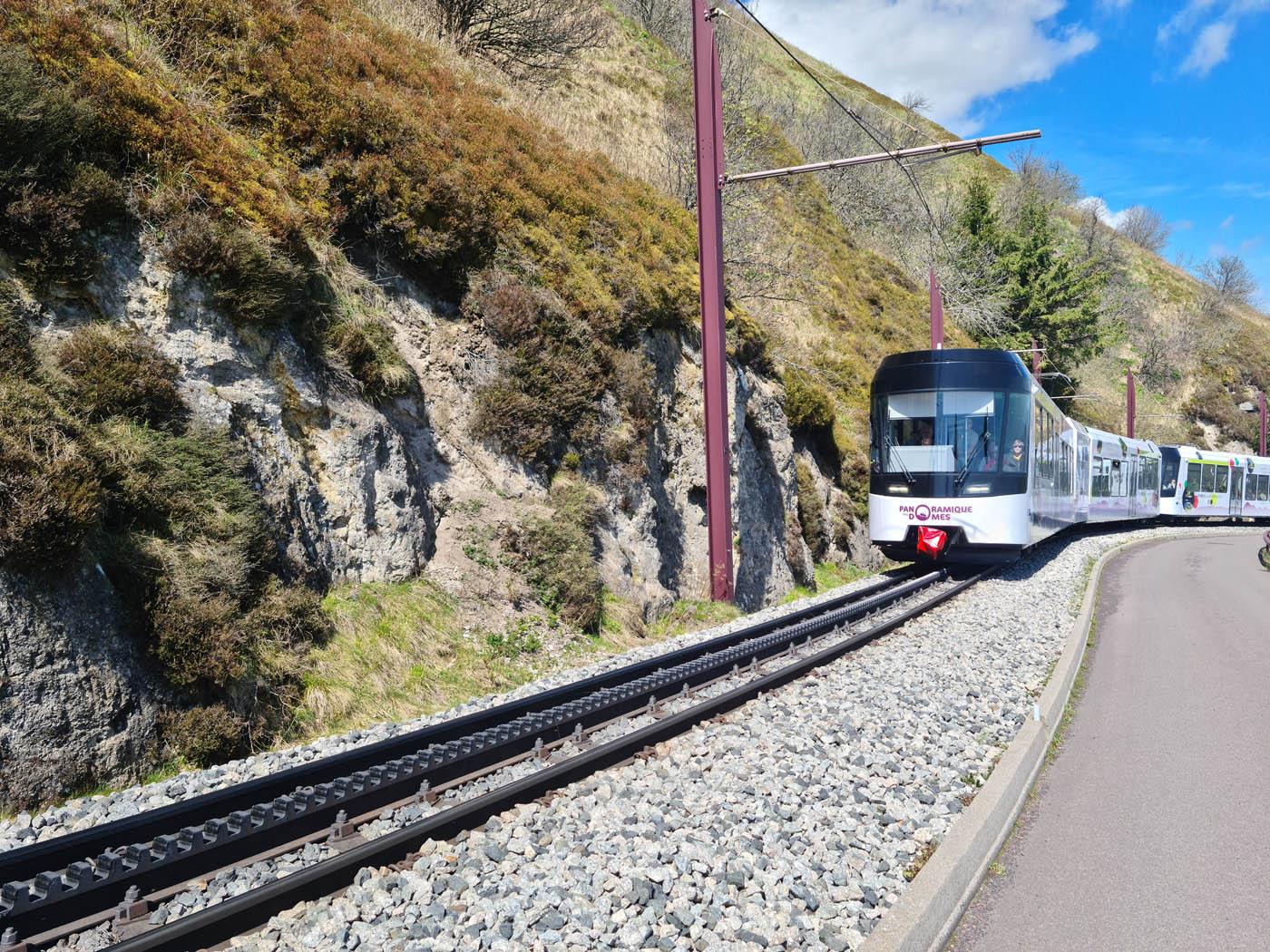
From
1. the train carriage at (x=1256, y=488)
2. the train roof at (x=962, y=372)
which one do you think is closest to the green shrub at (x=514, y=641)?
the train roof at (x=962, y=372)

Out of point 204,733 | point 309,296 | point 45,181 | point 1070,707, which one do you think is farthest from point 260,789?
point 1070,707

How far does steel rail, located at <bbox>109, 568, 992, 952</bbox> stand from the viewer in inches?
124

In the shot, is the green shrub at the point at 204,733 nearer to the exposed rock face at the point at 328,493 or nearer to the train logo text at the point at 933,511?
the exposed rock face at the point at 328,493

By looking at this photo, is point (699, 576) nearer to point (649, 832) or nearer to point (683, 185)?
point (649, 832)

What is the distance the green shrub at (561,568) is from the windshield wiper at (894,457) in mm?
6674

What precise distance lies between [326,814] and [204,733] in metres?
2.06

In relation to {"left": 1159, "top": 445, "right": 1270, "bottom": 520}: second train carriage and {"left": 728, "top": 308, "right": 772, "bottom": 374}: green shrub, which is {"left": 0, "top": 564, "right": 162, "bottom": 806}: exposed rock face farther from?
{"left": 1159, "top": 445, "right": 1270, "bottom": 520}: second train carriage

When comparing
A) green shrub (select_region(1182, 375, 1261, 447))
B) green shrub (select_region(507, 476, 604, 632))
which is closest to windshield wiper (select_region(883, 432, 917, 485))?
green shrub (select_region(507, 476, 604, 632))

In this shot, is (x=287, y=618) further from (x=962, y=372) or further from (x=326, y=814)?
(x=962, y=372)

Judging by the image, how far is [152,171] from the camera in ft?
25.6

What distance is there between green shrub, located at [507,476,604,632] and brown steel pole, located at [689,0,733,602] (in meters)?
2.90

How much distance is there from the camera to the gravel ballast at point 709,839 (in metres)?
3.43

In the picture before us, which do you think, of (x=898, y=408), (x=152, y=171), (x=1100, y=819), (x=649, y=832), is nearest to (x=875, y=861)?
(x=649, y=832)

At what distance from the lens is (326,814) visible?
4.29 m
